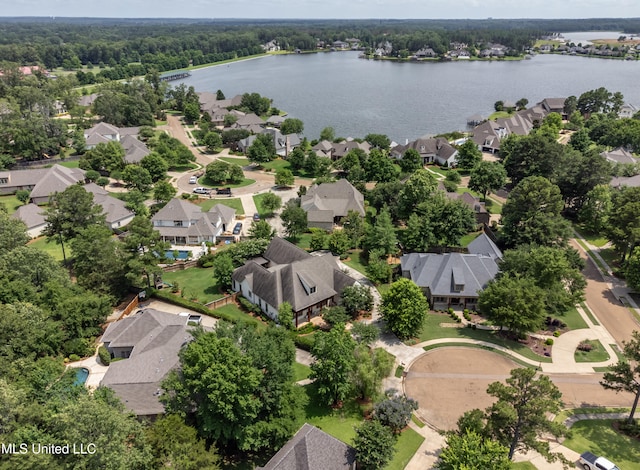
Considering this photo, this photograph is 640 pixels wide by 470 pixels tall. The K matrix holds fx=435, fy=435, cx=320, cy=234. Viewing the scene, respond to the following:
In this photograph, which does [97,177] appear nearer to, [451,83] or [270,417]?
[270,417]

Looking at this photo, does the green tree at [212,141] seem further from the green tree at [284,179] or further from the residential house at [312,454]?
the residential house at [312,454]

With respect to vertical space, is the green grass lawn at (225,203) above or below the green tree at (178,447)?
below

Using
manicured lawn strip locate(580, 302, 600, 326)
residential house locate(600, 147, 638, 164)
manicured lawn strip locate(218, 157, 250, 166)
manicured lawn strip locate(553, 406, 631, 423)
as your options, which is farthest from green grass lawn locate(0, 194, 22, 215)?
residential house locate(600, 147, 638, 164)

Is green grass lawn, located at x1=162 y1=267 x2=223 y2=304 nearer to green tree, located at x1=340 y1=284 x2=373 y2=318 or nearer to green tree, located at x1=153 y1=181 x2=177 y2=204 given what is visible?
green tree, located at x1=340 y1=284 x2=373 y2=318

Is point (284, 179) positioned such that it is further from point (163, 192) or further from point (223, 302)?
point (223, 302)

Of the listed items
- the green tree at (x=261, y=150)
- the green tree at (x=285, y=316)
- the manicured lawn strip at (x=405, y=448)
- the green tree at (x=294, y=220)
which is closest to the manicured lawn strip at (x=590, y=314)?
the manicured lawn strip at (x=405, y=448)

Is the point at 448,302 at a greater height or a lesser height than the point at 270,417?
lesser

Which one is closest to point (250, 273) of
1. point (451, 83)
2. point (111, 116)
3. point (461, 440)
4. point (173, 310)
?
point (173, 310)
